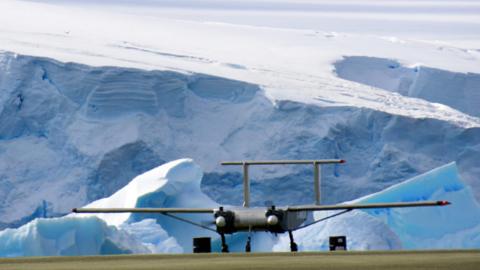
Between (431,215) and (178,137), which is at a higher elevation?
(178,137)

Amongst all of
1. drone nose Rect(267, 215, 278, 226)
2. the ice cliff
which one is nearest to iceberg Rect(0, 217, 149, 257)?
drone nose Rect(267, 215, 278, 226)

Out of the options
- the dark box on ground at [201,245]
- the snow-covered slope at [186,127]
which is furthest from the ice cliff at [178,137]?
the dark box on ground at [201,245]

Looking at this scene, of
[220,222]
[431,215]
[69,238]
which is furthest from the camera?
[431,215]

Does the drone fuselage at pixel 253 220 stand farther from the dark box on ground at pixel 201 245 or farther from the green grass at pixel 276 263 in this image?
the green grass at pixel 276 263

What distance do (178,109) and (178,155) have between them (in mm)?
1726

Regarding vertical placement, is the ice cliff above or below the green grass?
above

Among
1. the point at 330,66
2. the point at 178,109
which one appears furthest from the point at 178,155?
the point at 330,66

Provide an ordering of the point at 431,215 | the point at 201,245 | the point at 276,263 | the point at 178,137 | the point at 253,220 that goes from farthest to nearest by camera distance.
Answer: the point at 178,137
the point at 431,215
the point at 253,220
the point at 201,245
the point at 276,263

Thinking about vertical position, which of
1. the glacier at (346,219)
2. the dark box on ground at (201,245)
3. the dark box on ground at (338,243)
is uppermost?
the glacier at (346,219)

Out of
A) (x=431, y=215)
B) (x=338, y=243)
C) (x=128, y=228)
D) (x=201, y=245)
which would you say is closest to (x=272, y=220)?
(x=128, y=228)

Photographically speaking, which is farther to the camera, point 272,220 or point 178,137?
point 178,137

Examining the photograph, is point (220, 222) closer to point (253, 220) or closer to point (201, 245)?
point (253, 220)

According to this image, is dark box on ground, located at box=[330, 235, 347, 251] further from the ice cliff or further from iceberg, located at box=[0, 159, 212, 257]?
the ice cliff

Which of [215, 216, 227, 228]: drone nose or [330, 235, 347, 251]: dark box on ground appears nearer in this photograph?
[330, 235, 347, 251]: dark box on ground
